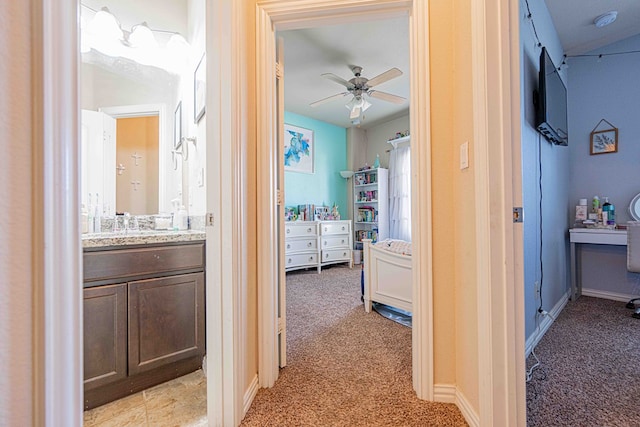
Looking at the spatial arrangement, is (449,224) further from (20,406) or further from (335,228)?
(335,228)

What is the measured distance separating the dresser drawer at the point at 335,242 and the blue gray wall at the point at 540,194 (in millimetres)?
3018

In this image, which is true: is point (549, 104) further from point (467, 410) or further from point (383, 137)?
point (383, 137)

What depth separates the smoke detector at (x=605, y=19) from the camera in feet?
8.34

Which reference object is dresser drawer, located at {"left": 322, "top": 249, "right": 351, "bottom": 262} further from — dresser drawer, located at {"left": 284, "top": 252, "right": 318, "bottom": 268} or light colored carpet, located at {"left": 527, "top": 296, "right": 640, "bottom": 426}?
light colored carpet, located at {"left": 527, "top": 296, "right": 640, "bottom": 426}

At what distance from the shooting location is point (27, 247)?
1.30ft

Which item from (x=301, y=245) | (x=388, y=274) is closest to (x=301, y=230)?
(x=301, y=245)

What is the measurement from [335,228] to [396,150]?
1.81m

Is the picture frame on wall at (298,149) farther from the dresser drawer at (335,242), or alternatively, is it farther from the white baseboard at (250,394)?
the white baseboard at (250,394)

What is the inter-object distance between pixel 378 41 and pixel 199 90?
198cm

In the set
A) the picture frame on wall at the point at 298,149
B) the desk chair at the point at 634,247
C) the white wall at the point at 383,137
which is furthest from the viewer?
the white wall at the point at 383,137

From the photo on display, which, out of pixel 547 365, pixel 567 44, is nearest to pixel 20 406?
pixel 547 365

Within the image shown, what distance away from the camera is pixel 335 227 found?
4.98 m

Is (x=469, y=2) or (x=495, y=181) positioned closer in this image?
(x=495, y=181)

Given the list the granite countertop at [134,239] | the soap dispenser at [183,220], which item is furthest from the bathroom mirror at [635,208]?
the soap dispenser at [183,220]
